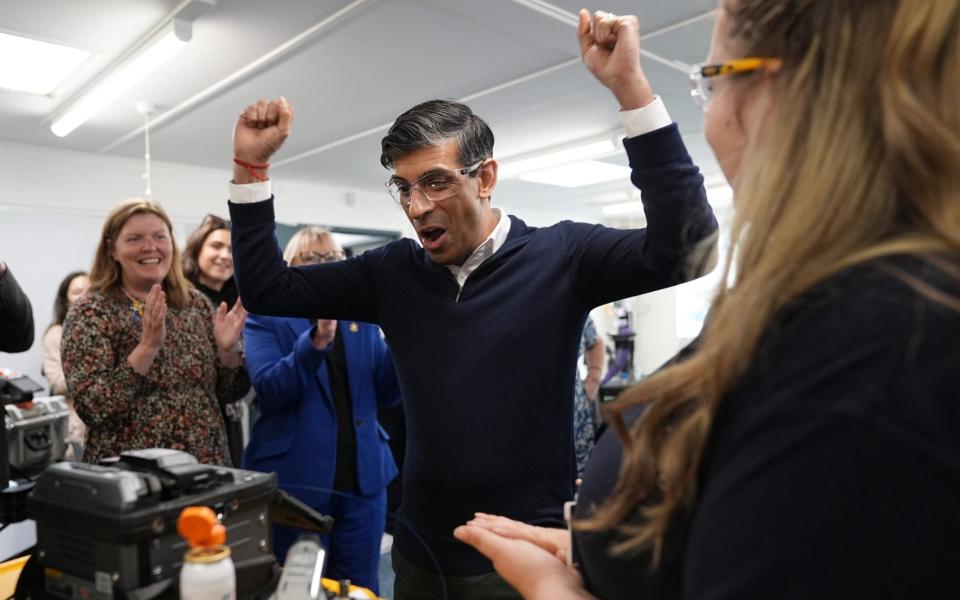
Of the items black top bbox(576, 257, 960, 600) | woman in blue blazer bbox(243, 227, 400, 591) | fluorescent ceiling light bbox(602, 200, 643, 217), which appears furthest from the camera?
fluorescent ceiling light bbox(602, 200, 643, 217)

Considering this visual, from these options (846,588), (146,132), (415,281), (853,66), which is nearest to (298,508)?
(415,281)

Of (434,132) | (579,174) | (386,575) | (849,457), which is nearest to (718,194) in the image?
(579,174)

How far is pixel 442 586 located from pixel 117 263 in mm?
1532

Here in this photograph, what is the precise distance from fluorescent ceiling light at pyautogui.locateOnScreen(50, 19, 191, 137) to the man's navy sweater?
2091mm

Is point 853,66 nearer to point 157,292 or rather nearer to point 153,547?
point 153,547

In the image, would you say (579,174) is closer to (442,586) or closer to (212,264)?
(212,264)

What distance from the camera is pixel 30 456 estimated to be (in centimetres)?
202

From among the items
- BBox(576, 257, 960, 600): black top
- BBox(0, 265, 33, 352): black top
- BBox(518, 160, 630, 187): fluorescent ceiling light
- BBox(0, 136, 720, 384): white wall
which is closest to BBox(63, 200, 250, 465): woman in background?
BBox(0, 265, 33, 352): black top

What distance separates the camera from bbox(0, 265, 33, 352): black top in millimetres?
1800

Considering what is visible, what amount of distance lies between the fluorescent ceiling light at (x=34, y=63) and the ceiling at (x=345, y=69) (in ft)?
0.28

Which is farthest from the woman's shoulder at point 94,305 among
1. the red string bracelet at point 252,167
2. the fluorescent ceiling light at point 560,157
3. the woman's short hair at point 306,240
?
the fluorescent ceiling light at point 560,157

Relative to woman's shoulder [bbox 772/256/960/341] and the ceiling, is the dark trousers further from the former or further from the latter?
the ceiling

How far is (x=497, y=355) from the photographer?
1271 mm

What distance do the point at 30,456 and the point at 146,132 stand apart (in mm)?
3345
